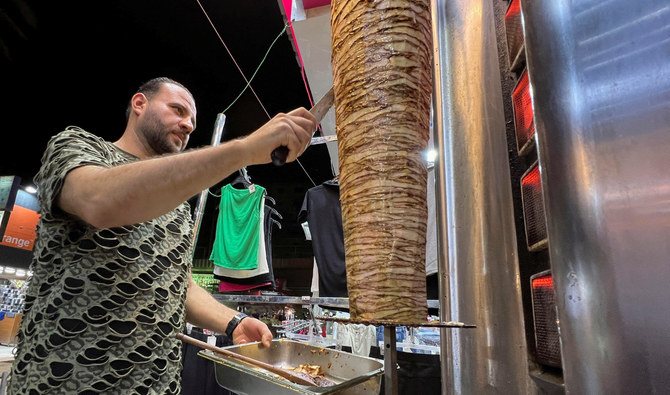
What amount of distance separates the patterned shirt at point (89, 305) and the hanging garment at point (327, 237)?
2.58 m

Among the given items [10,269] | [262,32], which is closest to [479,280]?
[262,32]

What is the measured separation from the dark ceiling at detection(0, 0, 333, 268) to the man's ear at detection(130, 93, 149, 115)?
10.8 feet

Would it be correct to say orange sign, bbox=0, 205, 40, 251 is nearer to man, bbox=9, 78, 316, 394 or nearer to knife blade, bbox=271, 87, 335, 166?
man, bbox=9, 78, 316, 394

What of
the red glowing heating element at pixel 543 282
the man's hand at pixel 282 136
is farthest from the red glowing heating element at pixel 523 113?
the man's hand at pixel 282 136

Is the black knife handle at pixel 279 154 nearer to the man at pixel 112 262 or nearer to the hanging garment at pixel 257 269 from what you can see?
the man at pixel 112 262

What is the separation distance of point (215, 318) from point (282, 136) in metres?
1.60

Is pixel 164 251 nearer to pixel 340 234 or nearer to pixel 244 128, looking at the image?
pixel 340 234

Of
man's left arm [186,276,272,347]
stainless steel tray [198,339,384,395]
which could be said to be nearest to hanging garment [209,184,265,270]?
man's left arm [186,276,272,347]

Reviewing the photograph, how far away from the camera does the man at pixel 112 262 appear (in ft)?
3.63

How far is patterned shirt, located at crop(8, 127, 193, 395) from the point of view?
139 cm

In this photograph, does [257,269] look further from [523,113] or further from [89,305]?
[523,113]

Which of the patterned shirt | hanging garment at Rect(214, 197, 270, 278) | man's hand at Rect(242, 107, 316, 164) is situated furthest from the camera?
hanging garment at Rect(214, 197, 270, 278)

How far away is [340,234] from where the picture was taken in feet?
14.1

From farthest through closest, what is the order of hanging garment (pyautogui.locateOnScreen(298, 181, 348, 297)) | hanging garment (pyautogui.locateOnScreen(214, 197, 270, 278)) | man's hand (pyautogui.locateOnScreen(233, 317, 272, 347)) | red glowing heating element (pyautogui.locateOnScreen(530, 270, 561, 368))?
hanging garment (pyautogui.locateOnScreen(214, 197, 270, 278)) < hanging garment (pyautogui.locateOnScreen(298, 181, 348, 297)) < man's hand (pyautogui.locateOnScreen(233, 317, 272, 347)) < red glowing heating element (pyautogui.locateOnScreen(530, 270, 561, 368))
